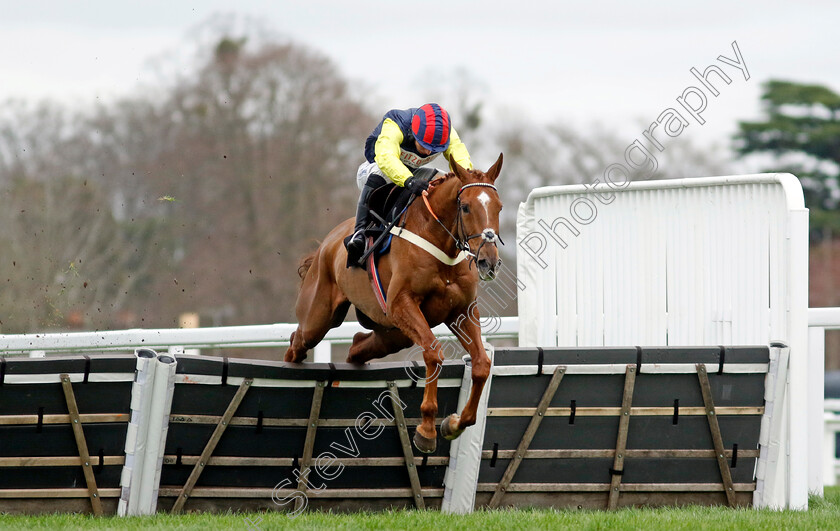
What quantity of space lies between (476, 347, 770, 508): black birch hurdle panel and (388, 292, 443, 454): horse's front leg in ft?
1.61

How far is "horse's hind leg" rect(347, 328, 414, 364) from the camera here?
719 centimetres

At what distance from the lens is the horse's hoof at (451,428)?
20.0ft

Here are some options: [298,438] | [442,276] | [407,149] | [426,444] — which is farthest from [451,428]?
[407,149]

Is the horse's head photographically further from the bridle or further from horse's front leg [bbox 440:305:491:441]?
horse's front leg [bbox 440:305:491:441]

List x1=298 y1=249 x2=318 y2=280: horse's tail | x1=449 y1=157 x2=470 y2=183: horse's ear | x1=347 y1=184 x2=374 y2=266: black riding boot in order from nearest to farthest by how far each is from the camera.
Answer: x1=449 y1=157 x2=470 y2=183: horse's ear
x1=347 y1=184 x2=374 y2=266: black riding boot
x1=298 y1=249 x2=318 y2=280: horse's tail

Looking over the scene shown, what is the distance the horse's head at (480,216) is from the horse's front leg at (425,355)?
556 mm

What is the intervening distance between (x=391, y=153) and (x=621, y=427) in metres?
2.22

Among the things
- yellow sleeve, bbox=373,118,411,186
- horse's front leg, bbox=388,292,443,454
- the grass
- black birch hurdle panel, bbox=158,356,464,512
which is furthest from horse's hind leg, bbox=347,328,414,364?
the grass

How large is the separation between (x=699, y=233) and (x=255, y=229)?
19.7 meters

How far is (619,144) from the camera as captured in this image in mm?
36062

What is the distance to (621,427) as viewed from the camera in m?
6.56

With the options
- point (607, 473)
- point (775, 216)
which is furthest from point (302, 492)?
point (775, 216)

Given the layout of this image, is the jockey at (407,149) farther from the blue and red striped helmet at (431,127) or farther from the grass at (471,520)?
the grass at (471,520)

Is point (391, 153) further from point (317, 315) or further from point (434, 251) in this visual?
point (317, 315)
